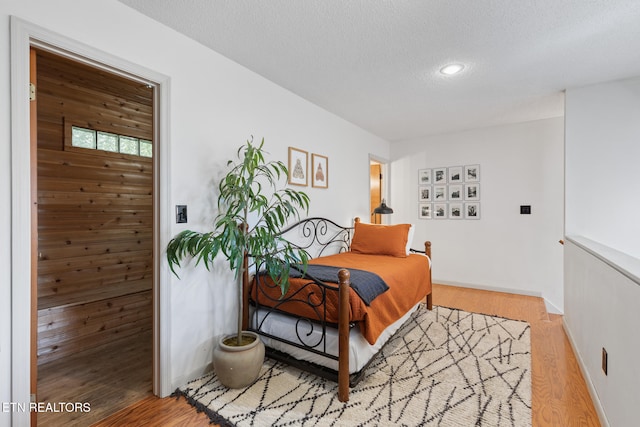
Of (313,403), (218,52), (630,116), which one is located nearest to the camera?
(313,403)

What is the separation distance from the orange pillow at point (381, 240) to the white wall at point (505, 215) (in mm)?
1709

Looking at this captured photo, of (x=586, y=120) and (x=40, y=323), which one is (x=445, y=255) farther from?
(x=40, y=323)

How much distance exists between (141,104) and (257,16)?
2.05m

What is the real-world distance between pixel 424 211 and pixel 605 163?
2.35 meters

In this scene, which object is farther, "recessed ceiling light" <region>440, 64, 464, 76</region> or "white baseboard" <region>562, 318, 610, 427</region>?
"recessed ceiling light" <region>440, 64, 464, 76</region>

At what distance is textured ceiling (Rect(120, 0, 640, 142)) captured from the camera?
177cm

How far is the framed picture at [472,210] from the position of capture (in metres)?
4.44

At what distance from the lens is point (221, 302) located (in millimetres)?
2305

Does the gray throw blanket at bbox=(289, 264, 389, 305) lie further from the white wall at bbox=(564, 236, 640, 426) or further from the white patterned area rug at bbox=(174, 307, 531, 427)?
the white wall at bbox=(564, 236, 640, 426)

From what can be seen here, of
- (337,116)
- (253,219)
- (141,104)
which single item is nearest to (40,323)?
(253,219)

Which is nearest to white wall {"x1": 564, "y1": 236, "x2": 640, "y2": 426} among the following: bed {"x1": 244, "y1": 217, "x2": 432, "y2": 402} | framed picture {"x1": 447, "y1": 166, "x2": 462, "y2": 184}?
bed {"x1": 244, "y1": 217, "x2": 432, "y2": 402}

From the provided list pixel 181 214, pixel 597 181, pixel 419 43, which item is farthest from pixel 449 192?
pixel 181 214

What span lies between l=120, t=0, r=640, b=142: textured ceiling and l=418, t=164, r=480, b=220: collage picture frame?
1417 mm

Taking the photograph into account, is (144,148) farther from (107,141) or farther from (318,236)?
(318,236)
